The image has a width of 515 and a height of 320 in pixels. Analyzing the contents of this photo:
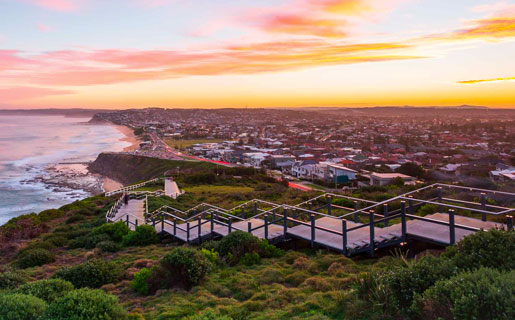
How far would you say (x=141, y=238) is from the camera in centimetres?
1274

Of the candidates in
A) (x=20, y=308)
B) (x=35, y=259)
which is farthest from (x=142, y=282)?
(x=35, y=259)

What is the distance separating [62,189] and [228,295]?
161 ft

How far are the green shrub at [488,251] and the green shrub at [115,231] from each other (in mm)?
11202

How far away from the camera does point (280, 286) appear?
6.72 meters

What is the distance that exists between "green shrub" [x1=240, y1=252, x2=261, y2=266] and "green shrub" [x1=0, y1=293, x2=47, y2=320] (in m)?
4.11

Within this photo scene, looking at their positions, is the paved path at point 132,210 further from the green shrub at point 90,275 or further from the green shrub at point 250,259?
the green shrub at point 250,259

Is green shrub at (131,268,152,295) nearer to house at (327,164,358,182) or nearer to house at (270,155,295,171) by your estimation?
house at (327,164,358,182)

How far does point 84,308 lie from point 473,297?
4146 mm

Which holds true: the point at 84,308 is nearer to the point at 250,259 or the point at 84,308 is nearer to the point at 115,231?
the point at 250,259

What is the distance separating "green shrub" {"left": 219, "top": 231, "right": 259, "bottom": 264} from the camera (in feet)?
28.7

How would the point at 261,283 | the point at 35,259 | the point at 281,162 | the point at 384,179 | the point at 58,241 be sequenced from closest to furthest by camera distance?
the point at 261,283, the point at 35,259, the point at 58,241, the point at 384,179, the point at 281,162

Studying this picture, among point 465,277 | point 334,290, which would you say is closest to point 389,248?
point 334,290

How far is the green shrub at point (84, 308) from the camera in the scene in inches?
184

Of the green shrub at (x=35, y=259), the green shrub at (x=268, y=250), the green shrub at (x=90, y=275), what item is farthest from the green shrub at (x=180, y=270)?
the green shrub at (x=35, y=259)
